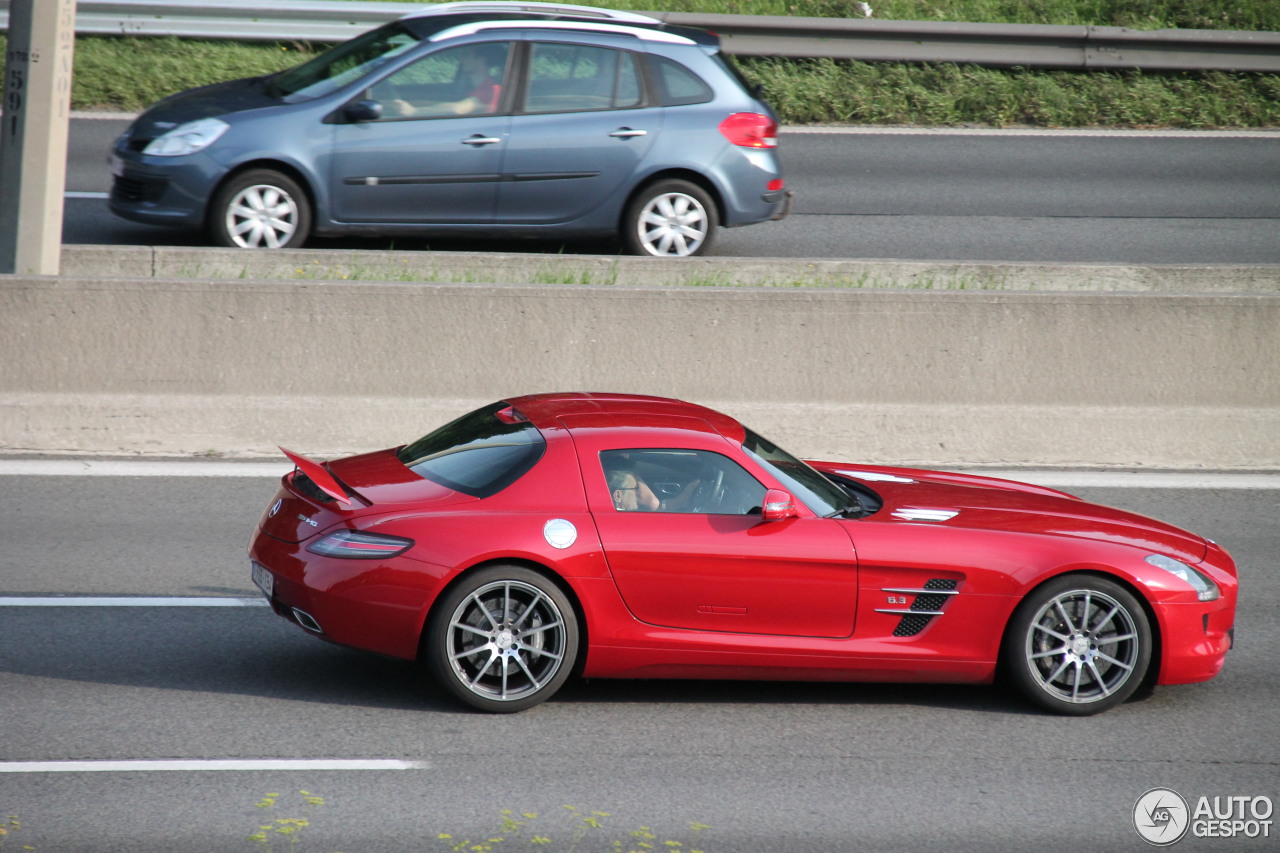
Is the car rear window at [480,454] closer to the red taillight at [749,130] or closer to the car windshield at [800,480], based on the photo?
the car windshield at [800,480]

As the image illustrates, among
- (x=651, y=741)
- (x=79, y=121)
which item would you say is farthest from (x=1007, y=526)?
(x=79, y=121)

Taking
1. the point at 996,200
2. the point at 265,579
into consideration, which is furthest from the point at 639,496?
the point at 996,200

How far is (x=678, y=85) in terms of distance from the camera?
1178 centimetres

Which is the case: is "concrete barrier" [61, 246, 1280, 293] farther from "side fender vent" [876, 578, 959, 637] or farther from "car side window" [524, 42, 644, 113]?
"side fender vent" [876, 578, 959, 637]

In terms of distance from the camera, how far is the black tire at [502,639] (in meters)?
5.53

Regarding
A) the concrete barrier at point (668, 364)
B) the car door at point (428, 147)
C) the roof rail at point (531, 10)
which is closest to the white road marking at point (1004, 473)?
the concrete barrier at point (668, 364)

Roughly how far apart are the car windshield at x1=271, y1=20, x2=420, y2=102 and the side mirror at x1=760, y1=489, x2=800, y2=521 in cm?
692

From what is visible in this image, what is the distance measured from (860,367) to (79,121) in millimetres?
10250

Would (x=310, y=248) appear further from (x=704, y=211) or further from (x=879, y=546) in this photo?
(x=879, y=546)

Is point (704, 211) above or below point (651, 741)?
above

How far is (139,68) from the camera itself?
54.0 ft

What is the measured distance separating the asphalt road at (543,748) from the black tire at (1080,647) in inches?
5.2

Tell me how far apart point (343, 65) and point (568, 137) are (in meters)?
1.96

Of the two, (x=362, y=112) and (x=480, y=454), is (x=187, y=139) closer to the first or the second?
(x=362, y=112)
